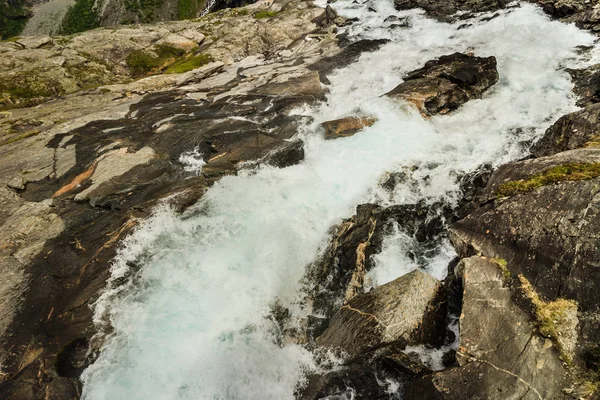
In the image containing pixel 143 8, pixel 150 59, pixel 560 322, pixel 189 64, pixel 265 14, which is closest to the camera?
pixel 560 322

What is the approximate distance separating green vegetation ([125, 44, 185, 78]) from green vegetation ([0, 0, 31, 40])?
149m

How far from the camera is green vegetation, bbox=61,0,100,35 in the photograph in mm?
134000

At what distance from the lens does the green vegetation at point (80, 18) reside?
134 metres

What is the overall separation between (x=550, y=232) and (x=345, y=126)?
15.1 m

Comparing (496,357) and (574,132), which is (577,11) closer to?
(574,132)

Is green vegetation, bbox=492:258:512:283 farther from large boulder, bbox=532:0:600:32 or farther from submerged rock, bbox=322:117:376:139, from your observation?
large boulder, bbox=532:0:600:32

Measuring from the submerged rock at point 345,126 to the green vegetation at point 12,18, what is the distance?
602 ft

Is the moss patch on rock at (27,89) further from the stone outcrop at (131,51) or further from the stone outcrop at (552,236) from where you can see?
the stone outcrop at (552,236)

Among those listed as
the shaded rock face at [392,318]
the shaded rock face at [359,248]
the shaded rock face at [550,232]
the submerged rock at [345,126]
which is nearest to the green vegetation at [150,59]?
the submerged rock at [345,126]

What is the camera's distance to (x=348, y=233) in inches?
612

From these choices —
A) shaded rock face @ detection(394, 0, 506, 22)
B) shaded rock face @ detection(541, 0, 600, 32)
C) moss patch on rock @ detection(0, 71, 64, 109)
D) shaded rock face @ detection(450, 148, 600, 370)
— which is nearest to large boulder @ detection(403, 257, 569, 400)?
shaded rock face @ detection(450, 148, 600, 370)

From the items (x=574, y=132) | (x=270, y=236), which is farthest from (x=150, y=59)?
(x=574, y=132)

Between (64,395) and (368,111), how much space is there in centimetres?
2194

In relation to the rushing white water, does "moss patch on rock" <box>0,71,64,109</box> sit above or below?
above
